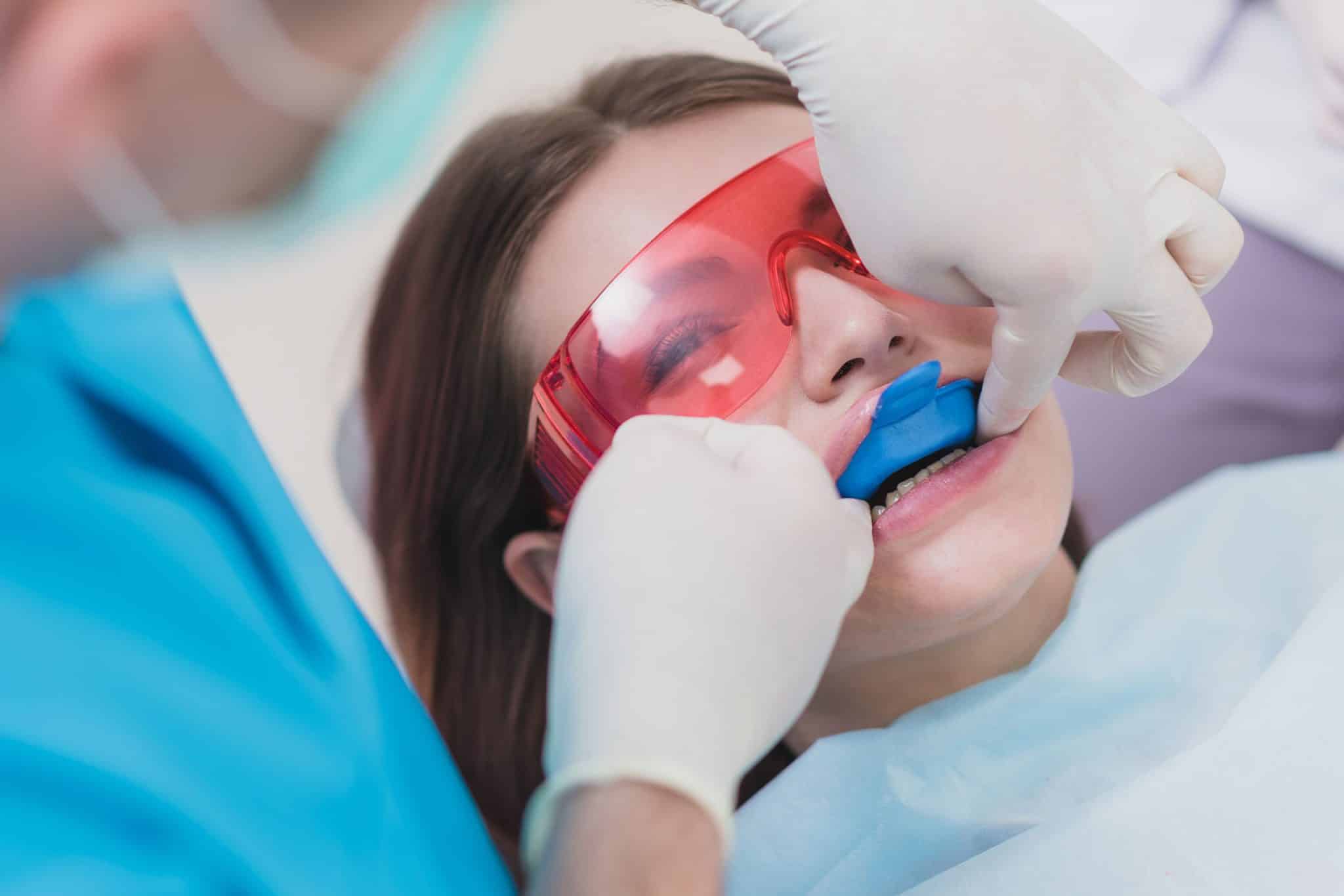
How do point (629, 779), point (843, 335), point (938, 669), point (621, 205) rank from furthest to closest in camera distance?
point (938, 669)
point (621, 205)
point (843, 335)
point (629, 779)

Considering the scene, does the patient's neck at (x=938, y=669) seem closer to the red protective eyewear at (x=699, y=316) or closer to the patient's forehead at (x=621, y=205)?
the red protective eyewear at (x=699, y=316)

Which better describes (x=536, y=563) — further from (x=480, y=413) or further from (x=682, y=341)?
(x=682, y=341)

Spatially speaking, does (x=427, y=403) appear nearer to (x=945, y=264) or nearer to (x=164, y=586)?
A: (x=164, y=586)

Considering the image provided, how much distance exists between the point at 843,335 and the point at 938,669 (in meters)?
0.41

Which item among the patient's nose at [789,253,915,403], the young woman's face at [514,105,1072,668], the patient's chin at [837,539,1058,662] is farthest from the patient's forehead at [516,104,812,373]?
the patient's chin at [837,539,1058,662]

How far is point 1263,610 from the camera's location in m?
1.14

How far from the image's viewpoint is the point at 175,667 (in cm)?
73

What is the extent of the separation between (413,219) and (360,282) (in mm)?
838

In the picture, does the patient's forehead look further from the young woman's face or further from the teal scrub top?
the teal scrub top

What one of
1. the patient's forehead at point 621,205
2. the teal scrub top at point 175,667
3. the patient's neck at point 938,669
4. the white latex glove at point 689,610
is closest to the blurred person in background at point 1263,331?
the patient's neck at point 938,669

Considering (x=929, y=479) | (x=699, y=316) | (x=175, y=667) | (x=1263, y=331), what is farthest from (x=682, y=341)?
(x=1263, y=331)

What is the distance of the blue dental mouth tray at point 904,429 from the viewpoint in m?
0.86

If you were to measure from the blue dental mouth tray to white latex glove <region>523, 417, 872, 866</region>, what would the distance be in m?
0.15

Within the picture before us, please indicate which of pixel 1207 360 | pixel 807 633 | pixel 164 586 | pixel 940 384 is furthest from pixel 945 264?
pixel 1207 360
